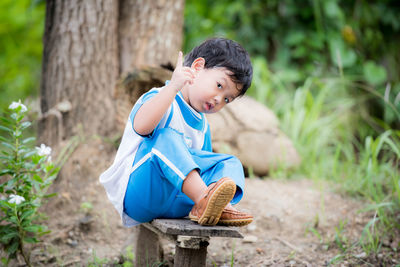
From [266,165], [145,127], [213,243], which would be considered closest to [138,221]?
[145,127]

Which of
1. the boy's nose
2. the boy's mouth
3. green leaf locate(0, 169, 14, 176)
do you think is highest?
the boy's nose

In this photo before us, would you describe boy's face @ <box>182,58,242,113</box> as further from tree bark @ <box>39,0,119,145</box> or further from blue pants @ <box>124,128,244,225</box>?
tree bark @ <box>39,0,119,145</box>

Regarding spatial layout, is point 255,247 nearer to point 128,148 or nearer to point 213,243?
point 213,243

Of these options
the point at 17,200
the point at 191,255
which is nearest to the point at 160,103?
the point at 191,255

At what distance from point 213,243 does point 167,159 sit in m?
1.11

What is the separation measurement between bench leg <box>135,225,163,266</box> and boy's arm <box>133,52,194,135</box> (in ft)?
2.46

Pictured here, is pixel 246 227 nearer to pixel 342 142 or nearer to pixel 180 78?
pixel 180 78

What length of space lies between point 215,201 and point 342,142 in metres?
3.28

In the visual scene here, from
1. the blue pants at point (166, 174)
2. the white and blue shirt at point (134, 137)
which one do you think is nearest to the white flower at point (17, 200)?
the white and blue shirt at point (134, 137)

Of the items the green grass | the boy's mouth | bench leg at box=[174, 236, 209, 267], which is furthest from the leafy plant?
the green grass

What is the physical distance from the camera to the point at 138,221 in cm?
189

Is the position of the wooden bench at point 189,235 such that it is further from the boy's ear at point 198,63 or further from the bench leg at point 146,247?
the boy's ear at point 198,63

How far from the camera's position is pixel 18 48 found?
5.82 metres

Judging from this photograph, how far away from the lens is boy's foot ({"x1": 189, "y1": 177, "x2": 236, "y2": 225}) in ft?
4.94
